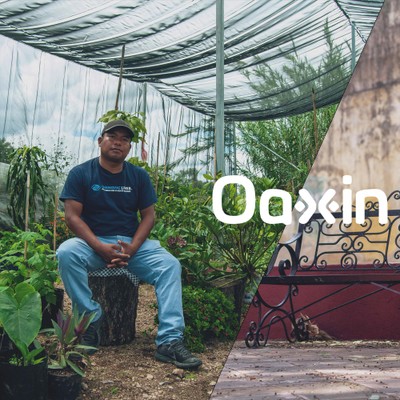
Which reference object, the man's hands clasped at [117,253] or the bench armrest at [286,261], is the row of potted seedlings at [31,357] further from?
the bench armrest at [286,261]

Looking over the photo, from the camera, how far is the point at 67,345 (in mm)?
1502

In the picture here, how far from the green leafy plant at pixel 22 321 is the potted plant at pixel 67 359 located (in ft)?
0.20

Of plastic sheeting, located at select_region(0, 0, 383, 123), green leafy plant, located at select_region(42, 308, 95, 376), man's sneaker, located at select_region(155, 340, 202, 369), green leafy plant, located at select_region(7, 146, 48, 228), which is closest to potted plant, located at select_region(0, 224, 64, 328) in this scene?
green leafy plant, located at select_region(42, 308, 95, 376)

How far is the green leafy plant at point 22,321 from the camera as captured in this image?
136 centimetres

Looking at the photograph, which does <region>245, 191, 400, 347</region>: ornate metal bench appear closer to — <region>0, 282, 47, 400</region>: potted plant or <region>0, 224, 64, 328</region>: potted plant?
<region>0, 224, 64, 328</region>: potted plant

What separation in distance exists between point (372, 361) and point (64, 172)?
2.62 metres

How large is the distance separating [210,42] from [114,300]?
1.90 m

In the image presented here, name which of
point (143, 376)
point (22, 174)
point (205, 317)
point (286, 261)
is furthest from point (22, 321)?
point (22, 174)

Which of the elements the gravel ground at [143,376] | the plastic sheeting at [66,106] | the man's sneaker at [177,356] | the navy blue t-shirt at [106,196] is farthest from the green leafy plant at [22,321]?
the plastic sheeting at [66,106]

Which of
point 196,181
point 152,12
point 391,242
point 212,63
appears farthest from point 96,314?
point 196,181

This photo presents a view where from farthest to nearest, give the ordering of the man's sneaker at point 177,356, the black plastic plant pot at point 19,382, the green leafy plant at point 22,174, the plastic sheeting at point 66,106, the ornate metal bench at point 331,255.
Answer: the plastic sheeting at point 66,106
the green leafy plant at point 22,174
the ornate metal bench at point 331,255
the man's sneaker at point 177,356
the black plastic plant pot at point 19,382

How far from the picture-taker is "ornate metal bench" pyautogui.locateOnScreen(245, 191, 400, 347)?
237cm

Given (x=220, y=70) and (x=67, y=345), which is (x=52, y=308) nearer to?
(x=67, y=345)

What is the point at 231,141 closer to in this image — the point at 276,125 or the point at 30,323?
the point at 276,125
